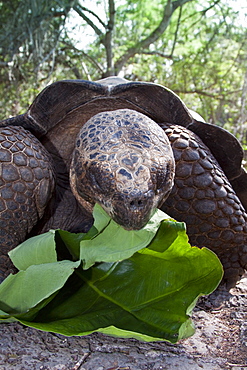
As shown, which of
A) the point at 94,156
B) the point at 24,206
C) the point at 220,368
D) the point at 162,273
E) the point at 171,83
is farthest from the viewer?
the point at 171,83

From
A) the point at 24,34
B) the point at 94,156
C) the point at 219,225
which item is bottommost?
the point at 219,225

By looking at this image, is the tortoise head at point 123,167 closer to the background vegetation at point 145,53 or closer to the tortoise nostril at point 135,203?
the tortoise nostril at point 135,203

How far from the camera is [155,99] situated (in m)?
2.30

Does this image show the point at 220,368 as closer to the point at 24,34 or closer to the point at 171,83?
the point at 24,34

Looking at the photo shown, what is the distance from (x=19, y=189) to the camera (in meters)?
1.92

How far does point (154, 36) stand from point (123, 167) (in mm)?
10320

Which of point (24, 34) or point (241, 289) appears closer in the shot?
point (241, 289)

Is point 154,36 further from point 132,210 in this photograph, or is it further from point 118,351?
point 118,351

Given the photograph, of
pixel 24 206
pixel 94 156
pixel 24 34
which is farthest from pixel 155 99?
pixel 24 34

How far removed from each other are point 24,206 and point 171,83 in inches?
394

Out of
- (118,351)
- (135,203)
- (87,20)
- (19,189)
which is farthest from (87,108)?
(87,20)

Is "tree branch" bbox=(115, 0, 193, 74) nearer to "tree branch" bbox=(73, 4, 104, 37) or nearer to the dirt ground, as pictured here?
"tree branch" bbox=(73, 4, 104, 37)

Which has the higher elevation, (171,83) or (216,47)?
(216,47)

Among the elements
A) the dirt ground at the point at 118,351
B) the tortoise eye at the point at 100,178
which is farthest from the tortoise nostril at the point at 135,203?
the dirt ground at the point at 118,351
